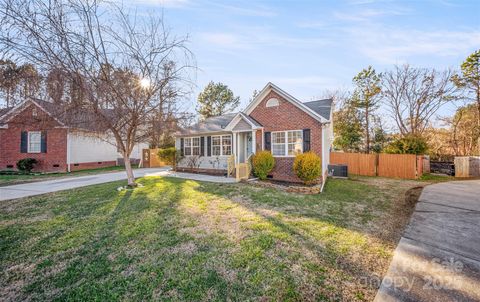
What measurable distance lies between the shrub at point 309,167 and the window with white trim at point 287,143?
3.74 feet

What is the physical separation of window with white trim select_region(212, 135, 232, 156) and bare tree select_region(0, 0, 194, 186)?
18.0 ft

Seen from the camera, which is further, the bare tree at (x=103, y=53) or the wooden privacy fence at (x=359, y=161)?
the wooden privacy fence at (x=359, y=161)

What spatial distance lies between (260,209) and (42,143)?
18.8 meters

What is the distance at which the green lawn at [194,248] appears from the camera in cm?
271

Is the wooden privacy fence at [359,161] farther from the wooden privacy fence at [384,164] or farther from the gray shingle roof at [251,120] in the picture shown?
the gray shingle roof at [251,120]

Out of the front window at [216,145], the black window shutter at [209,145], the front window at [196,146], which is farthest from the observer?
the front window at [196,146]

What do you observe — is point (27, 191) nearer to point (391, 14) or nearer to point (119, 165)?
point (119, 165)

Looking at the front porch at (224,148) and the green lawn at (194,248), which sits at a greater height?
the front porch at (224,148)

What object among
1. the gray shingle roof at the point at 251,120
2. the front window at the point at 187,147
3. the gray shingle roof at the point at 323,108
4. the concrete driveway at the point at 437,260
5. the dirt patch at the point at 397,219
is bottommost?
the dirt patch at the point at 397,219

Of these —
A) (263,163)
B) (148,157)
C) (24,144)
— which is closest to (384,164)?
(263,163)

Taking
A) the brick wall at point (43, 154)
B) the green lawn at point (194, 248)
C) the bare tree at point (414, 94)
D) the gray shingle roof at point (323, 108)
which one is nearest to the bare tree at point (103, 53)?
the green lawn at point (194, 248)

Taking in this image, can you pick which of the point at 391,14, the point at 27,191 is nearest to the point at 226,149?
the point at 27,191

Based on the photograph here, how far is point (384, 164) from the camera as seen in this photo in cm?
1422

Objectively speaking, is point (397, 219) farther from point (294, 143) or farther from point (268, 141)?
point (268, 141)
